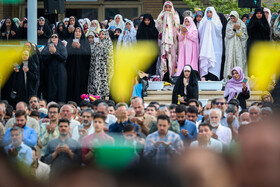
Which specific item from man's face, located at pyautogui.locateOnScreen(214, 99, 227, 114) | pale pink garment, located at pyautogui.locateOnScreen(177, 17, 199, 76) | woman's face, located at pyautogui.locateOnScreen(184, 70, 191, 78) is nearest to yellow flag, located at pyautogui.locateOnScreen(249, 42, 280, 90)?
pale pink garment, located at pyautogui.locateOnScreen(177, 17, 199, 76)

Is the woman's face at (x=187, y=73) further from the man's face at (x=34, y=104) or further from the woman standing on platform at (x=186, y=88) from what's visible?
the man's face at (x=34, y=104)

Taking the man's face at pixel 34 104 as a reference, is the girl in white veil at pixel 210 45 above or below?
above

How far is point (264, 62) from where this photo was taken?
12.3 metres

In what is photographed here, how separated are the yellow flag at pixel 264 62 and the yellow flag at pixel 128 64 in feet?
6.63

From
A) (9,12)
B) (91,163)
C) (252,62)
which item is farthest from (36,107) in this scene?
(9,12)

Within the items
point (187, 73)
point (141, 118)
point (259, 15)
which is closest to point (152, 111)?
point (141, 118)

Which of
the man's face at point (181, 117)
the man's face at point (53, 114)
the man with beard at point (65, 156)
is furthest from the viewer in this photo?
the man's face at point (53, 114)

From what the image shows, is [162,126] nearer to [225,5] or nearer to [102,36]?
[102,36]

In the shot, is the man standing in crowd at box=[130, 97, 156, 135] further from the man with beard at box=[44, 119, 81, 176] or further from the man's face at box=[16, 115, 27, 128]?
the man with beard at box=[44, 119, 81, 176]

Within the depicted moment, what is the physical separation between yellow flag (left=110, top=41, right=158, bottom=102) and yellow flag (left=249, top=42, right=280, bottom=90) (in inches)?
79.5

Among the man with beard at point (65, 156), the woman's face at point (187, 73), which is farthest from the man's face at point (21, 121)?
the woman's face at point (187, 73)

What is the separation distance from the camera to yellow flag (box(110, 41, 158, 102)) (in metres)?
12.2

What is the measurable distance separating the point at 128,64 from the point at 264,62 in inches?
108

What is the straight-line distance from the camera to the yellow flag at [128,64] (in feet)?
40.0
